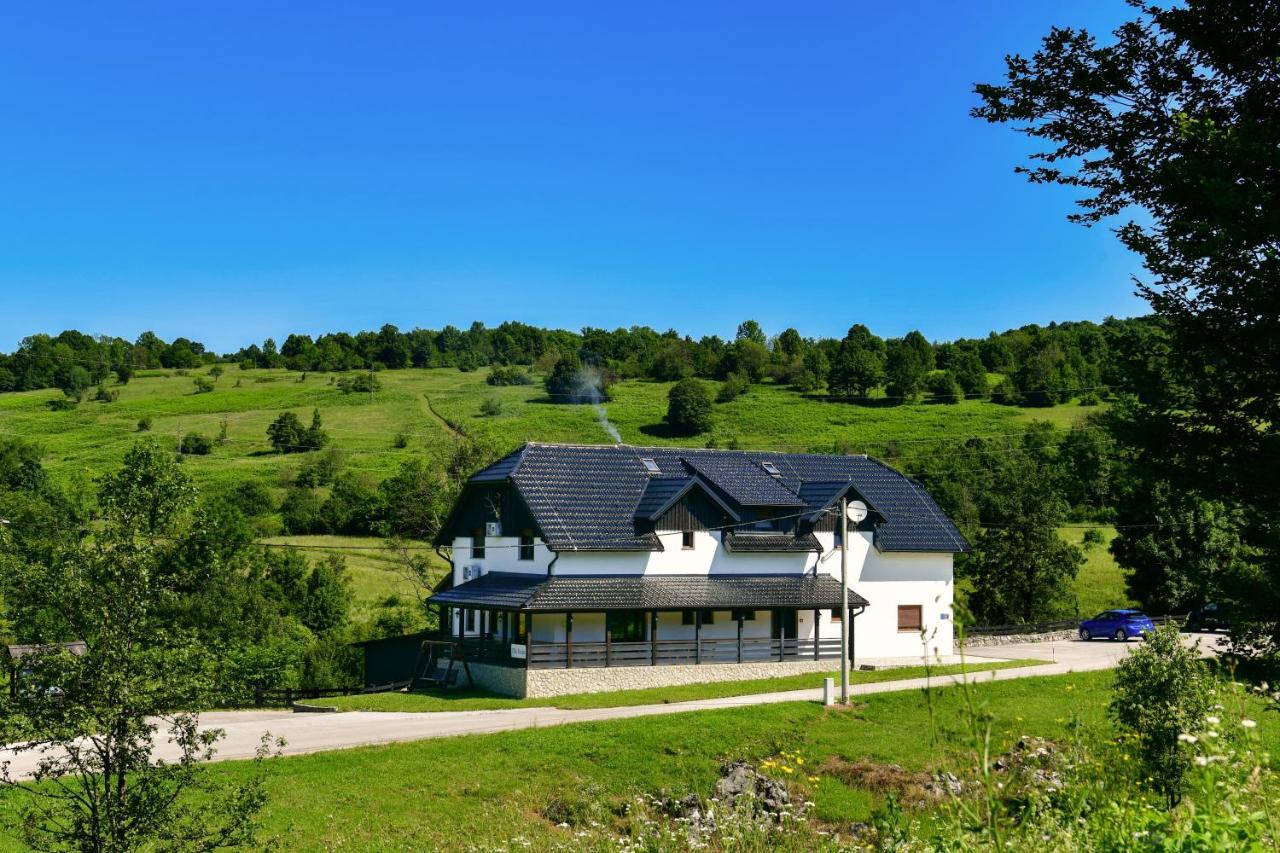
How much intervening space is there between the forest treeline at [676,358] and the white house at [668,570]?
217 ft

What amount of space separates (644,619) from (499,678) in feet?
17.7

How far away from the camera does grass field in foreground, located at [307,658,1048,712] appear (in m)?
31.7

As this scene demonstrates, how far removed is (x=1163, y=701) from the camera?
61.5 ft

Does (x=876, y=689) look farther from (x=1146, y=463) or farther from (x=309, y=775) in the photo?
(x=1146, y=463)

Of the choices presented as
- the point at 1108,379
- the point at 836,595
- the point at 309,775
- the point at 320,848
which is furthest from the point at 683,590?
the point at 1108,379

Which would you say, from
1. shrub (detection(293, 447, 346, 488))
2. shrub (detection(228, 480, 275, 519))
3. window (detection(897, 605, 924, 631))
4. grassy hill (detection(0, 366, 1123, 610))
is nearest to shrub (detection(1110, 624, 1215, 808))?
window (detection(897, 605, 924, 631))

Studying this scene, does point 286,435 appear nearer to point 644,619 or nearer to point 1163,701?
point 644,619

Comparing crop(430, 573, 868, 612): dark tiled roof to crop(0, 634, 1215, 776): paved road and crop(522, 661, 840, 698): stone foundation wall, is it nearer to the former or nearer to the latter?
crop(522, 661, 840, 698): stone foundation wall

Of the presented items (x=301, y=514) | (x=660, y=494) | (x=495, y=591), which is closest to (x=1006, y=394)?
(x=301, y=514)

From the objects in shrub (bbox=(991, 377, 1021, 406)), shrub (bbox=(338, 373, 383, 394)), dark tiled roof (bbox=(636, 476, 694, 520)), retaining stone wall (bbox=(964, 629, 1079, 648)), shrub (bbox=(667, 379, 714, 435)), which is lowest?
retaining stone wall (bbox=(964, 629, 1079, 648))

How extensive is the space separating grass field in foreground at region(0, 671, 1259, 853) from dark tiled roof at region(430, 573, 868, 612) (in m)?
7.42

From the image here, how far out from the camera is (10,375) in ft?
409

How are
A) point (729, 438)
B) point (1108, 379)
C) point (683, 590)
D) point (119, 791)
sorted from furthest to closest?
point (729, 438), point (683, 590), point (1108, 379), point (119, 791)

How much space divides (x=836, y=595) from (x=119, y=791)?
99.2 feet
